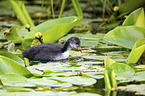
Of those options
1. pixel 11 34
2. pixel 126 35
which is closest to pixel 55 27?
pixel 126 35

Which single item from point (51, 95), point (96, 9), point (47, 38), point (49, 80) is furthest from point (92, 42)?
point (96, 9)

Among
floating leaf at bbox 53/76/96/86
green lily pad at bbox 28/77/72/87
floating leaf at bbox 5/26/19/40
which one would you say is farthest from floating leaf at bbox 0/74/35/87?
floating leaf at bbox 5/26/19/40

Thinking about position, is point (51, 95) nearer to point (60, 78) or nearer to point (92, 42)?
point (60, 78)

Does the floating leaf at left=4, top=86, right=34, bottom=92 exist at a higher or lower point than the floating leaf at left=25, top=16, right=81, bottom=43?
lower

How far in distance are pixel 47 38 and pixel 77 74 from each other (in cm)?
178

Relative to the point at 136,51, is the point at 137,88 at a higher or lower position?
lower

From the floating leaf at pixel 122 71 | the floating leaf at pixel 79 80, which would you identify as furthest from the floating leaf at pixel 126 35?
the floating leaf at pixel 79 80

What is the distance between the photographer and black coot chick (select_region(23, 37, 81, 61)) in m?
4.45

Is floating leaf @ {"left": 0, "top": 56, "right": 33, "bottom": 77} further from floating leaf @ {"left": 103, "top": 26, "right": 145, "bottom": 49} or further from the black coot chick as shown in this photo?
floating leaf @ {"left": 103, "top": 26, "right": 145, "bottom": 49}

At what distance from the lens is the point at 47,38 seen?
4.95 metres

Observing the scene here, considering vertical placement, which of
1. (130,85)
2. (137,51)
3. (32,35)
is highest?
(32,35)

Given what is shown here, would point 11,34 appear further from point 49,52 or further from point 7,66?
point 7,66

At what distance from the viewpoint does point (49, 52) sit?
14.7 feet

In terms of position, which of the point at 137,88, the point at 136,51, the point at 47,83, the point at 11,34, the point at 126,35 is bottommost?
the point at 137,88
